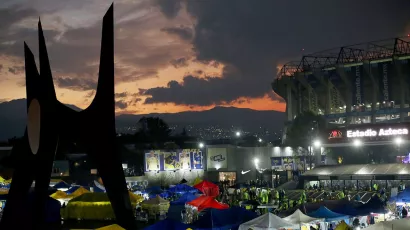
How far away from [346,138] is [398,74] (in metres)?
27.8

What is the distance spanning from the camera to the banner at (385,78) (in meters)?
65.0

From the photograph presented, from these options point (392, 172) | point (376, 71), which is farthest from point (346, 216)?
point (376, 71)

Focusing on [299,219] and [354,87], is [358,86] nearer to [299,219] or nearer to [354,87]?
[354,87]

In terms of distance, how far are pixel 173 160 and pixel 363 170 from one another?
17633mm

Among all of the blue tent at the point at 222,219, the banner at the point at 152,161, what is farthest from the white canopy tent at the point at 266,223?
the banner at the point at 152,161

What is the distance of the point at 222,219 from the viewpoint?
16047mm

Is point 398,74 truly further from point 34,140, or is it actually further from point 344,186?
point 34,140

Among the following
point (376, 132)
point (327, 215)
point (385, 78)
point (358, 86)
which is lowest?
point (327, 215)

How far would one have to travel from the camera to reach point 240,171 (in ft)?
163

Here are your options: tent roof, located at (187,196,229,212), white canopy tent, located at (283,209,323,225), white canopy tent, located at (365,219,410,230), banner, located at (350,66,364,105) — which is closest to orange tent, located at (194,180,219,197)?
tent roof, located at (187,196,229,212)

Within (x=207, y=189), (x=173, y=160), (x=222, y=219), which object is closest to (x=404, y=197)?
(x=222, y=219)

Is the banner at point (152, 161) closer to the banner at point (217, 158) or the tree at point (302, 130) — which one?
the banner at point (217, 158)

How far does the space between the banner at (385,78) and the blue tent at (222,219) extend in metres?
53.3

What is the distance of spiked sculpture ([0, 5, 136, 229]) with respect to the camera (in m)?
15.3
